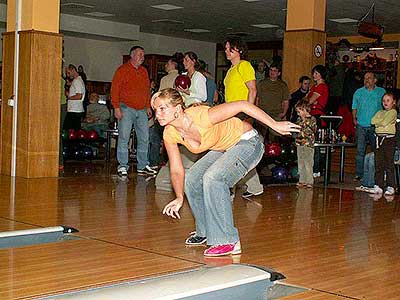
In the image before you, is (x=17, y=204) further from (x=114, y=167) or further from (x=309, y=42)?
(x=309, y=42)

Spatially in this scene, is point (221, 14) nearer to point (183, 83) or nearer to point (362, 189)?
point (362, 189)

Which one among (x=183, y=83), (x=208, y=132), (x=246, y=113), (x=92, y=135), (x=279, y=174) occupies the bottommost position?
(x=279, y=174)

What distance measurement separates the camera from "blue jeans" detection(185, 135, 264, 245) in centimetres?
410

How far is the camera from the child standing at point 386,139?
791cm

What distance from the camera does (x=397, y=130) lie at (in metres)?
8.07

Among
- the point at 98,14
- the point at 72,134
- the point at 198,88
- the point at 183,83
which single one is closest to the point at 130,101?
the point at 183,83

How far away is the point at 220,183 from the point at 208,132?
1.00 feet

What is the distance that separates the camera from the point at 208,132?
13.3 feet

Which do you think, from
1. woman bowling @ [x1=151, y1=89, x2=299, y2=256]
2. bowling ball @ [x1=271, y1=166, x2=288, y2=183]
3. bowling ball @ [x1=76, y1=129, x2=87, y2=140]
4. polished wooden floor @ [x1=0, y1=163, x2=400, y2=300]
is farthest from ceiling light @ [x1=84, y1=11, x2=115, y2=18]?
woman bowling @ [x1=151, y1=89, x2=299, y2=256]

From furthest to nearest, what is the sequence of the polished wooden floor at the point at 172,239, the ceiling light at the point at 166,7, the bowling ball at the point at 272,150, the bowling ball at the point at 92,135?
the ceiling light at the point at 166,7, the bowling ball at the point at 92,135, the bowling ball at the point at 272,150, the polished wooden floor at the point at 172,239

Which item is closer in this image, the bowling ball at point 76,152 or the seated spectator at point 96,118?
the bowling ball at point 76,152

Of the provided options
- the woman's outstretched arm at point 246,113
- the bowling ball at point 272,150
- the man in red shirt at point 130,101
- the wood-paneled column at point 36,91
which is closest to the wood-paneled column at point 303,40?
the bowling ball at point 272,150

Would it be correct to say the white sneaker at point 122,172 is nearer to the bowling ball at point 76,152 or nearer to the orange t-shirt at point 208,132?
the bowling ball at point 76,152

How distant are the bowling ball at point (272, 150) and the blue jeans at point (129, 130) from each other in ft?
4.99
